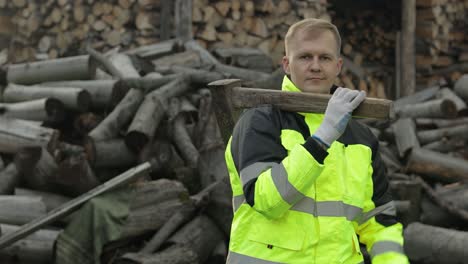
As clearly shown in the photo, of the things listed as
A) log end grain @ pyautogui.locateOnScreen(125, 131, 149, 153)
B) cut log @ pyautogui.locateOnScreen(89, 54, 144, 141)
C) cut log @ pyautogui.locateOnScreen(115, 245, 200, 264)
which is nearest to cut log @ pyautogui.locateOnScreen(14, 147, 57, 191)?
cut log @ pyautogui.locateOnScreen(89, 54, 144, 141)

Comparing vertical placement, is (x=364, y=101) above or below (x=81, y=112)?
above

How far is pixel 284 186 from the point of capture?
1877mm

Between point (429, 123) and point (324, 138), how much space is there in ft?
19.4

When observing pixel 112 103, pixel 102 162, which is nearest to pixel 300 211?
pixel 102 162

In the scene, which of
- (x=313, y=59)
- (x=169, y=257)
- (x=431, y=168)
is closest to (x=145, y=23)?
(x=431, y=168)

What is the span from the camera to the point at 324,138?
6.32 feet

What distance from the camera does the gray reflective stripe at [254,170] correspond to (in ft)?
6.38

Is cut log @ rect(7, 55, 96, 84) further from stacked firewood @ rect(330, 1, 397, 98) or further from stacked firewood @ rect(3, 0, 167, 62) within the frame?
stacked firewood @ rect(330, 1, 397, 98)

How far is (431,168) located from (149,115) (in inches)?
101

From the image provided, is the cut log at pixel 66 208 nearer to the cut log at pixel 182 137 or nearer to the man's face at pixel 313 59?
the cut log at pixel 182 137

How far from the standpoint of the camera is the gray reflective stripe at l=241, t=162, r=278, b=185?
1.94 meters

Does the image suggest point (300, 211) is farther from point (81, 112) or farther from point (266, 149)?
point (81, 112)

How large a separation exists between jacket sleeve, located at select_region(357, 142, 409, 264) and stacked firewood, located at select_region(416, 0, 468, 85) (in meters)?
9.19

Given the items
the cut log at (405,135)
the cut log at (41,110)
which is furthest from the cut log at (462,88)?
the cut log at (41,110)
